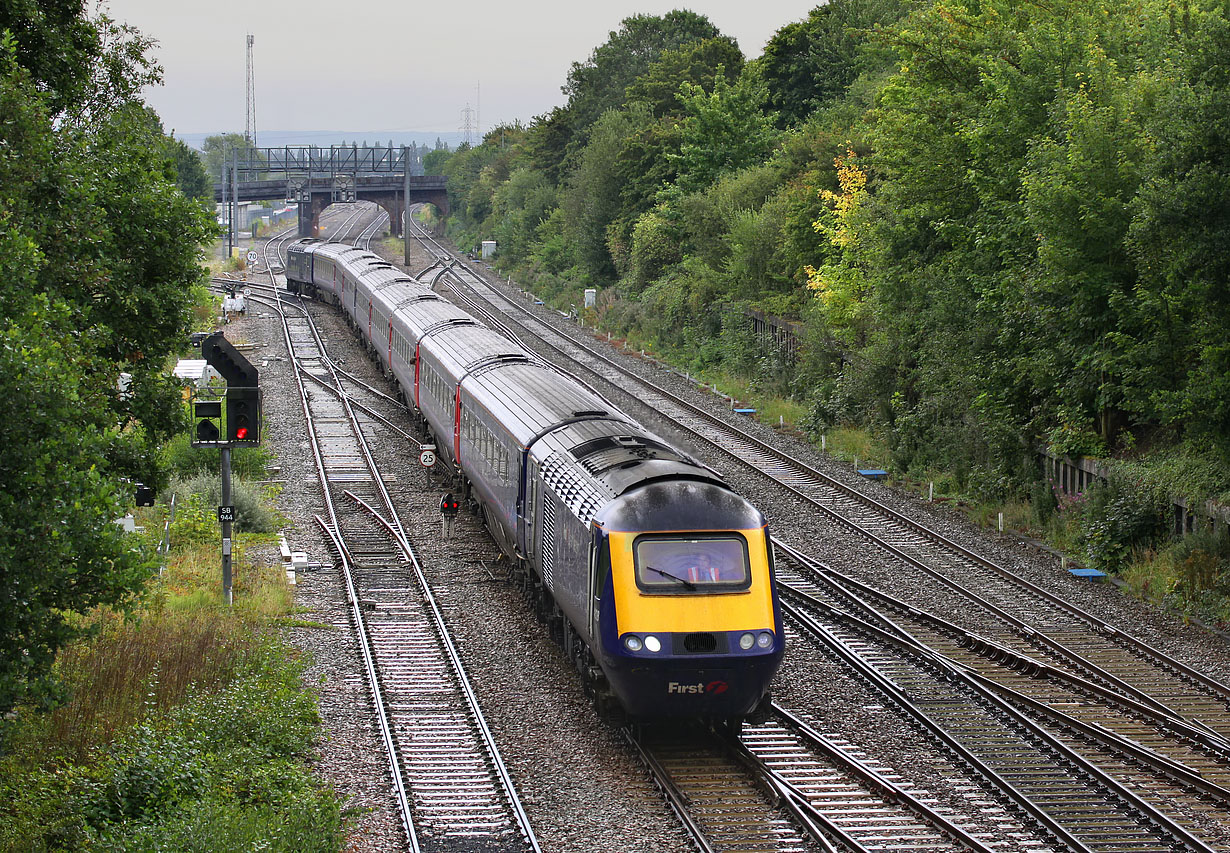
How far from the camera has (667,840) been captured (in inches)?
424

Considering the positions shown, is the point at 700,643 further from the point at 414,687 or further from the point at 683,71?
the point at 683,71

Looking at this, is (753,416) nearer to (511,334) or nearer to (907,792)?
(511,334)

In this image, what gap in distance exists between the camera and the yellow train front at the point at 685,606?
11914 millimetres

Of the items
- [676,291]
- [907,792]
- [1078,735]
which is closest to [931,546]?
[1078,735]

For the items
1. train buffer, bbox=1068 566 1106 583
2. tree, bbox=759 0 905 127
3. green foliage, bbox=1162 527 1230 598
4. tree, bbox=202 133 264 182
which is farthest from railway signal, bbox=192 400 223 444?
tree, bbox=202 133 264 182

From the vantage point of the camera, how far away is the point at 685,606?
39.4ft

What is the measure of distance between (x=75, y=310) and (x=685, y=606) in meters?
6.22

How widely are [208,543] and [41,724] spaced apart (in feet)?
28.9

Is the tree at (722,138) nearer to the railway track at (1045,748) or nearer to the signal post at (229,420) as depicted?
the signal post at (229,420)

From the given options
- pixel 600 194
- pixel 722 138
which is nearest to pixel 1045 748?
pixel 722 138

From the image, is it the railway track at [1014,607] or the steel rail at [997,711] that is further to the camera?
the railway track at [1014,607]

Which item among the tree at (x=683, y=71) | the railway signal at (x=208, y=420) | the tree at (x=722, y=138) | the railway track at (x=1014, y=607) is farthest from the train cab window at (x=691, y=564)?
the tree at (x=683, y=71)

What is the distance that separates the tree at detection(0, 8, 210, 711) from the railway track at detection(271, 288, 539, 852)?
3652 millimetres

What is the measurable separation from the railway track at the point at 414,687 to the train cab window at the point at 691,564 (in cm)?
242
